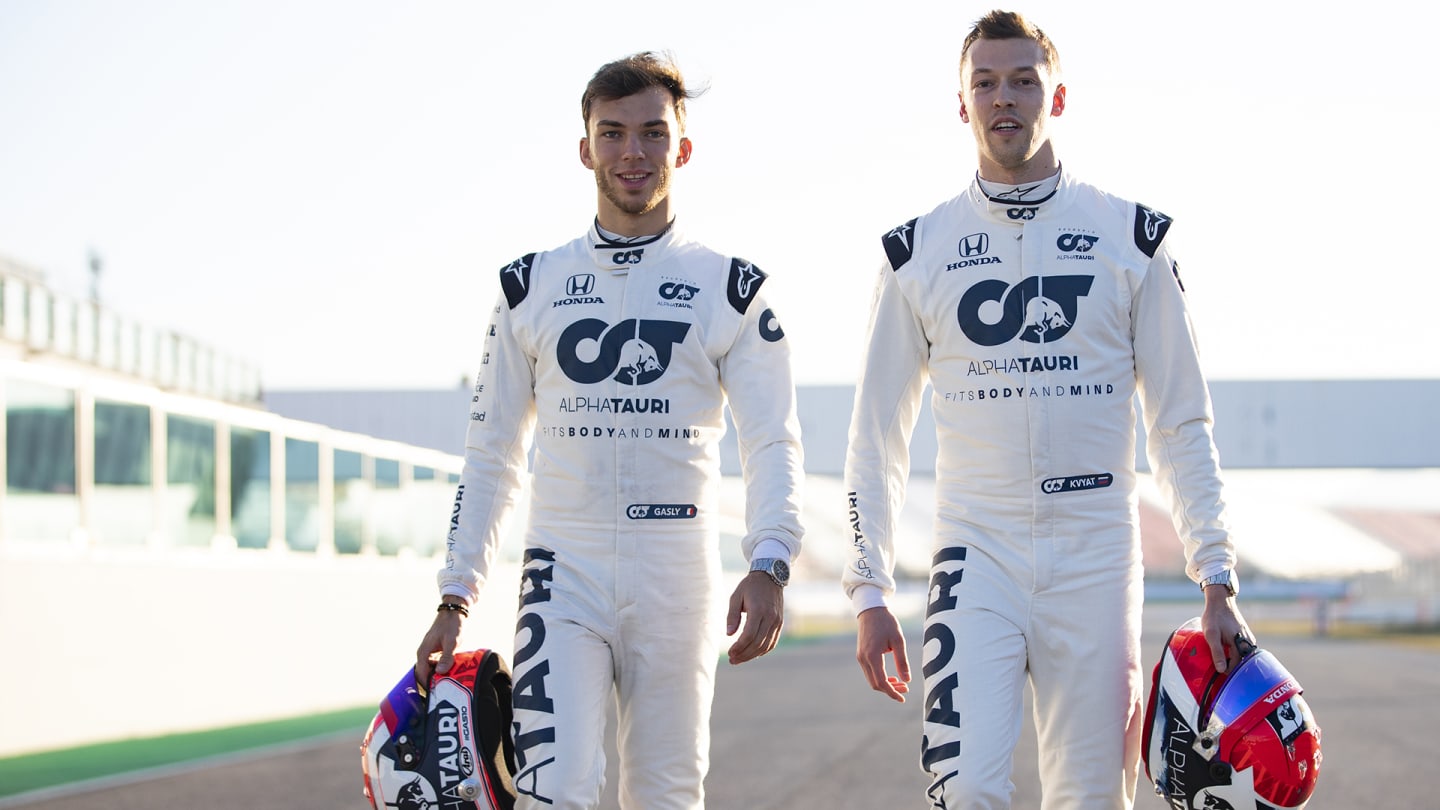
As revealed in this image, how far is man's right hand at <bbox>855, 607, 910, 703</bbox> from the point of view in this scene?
395cm

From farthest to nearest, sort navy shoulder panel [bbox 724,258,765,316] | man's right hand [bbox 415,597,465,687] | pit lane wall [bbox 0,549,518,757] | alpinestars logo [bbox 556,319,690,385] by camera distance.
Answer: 1. pit lane wall [bbox 0,549,518,757]
2. navy shoulder panel [bbox 724,258,765,316]
3. alpinestars logo [bbox 556,319,690,385]
4. man's right hand [bbox 415,597,465,687]

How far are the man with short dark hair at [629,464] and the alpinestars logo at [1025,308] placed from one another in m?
0.58

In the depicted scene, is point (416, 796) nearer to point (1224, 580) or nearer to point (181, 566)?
point (1224, 580)

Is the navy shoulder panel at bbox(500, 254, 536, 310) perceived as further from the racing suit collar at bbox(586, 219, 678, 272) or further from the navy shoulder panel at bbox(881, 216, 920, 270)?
the navy shoulder panel at bbox(881, 216, 920, 270)

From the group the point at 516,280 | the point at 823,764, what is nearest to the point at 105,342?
the point at 823,764

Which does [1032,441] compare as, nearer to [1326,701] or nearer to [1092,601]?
[1092,601]

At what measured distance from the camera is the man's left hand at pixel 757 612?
13.2ft

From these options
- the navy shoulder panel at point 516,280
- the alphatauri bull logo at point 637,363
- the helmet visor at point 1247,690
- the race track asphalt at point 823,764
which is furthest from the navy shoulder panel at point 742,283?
the race track asphalt at point 823,764

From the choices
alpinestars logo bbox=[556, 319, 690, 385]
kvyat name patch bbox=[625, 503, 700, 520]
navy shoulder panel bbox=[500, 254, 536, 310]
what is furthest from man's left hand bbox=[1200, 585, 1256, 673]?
navy shoulder panel bbox=[500, 254, 536, 310]

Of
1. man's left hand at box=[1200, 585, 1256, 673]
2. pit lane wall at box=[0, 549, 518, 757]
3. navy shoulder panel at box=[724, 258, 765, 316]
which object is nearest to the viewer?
man's left hand at box=[1200, 585, 1256, 673]

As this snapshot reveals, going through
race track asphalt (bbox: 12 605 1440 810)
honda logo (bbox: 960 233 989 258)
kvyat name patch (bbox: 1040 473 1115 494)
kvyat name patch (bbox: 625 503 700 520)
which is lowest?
race track asphalt (bbox: 12 605 1440 810)

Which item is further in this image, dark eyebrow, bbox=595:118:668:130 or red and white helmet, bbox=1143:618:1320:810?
dark eyebrow, bbox=595:118:668:130

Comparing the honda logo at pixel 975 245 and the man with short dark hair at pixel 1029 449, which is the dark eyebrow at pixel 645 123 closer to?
the man with short dark hair at pixel 1029 449

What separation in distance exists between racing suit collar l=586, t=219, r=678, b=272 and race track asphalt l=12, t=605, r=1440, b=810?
14.2 ft
